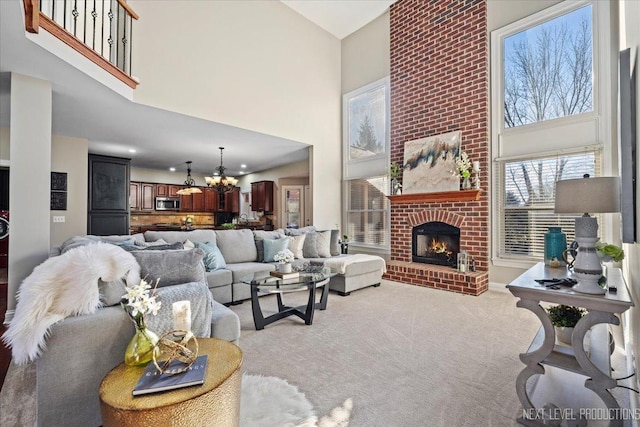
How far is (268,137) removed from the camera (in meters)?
5.57

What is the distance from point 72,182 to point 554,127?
7.99 meters

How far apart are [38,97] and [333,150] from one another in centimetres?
481

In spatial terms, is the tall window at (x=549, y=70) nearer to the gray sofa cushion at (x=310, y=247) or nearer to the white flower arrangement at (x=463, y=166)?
the white flower arrangement at (x=463, y=166)

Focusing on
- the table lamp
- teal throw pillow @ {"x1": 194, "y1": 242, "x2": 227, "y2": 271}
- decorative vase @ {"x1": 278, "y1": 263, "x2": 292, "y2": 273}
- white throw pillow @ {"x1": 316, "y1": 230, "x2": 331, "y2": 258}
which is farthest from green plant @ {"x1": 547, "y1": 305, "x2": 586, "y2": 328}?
teal throw pillow @ {"x1": 194, "y1": 242, "x2": 227, "y2": 271}

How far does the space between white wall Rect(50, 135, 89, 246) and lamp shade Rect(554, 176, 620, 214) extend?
280 inches

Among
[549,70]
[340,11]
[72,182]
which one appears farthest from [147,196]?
[549,70]

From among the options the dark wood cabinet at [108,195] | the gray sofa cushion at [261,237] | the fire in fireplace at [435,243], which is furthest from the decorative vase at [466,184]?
the dark wood cabinet at [108,195]

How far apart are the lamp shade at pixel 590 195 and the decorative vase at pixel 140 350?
2.33 m

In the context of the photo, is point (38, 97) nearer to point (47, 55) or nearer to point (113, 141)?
point (47, 55)

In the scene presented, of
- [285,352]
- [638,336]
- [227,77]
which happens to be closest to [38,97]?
[227,77]

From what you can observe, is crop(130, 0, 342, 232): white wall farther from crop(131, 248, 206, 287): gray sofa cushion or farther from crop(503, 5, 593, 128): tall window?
crop(503, 5, 593, 128): tall window

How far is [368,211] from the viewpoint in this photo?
6.39m

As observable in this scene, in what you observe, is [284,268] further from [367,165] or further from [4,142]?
[4,142]

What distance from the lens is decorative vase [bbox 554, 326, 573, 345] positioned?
2.06 metres
